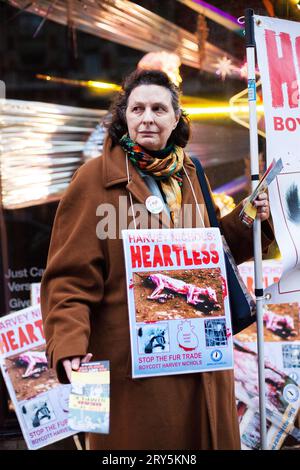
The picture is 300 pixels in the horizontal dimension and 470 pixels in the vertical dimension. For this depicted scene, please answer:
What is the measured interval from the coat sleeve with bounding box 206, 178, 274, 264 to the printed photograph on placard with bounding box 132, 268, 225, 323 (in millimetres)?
302

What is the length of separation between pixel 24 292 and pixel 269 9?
2.32 m

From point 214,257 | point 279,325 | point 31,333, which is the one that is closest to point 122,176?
point 214,257

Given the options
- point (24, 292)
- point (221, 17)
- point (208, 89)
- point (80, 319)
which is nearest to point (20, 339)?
point (24, 292)


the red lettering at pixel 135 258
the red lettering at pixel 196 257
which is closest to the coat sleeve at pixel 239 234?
the red lettering at pixel 196 257

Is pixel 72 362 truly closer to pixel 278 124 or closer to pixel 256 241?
pixel 256 241

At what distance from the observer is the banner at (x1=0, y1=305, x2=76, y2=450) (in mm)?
3949

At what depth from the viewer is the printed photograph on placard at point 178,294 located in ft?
8.30

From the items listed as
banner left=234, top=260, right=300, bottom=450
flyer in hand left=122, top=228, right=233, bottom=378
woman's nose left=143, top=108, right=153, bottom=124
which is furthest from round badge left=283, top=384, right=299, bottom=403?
woman's nose left=143, top=108, right=153, bottom=124

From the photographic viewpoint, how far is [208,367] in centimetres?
259

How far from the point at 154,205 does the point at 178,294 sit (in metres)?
0.35

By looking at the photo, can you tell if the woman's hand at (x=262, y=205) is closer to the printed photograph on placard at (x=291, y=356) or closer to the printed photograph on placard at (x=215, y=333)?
the printed photograph on placard at (x=215, y=333)

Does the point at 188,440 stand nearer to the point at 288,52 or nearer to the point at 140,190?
the point at 140,190

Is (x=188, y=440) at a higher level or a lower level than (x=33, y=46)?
lower

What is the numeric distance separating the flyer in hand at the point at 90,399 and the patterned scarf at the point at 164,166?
67cm
